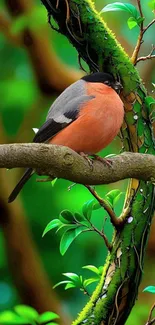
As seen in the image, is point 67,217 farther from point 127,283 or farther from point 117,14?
point 117,14

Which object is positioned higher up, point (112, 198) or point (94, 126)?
point (94, 126)

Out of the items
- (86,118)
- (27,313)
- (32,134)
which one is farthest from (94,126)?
(32,134)

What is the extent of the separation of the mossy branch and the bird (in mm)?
42

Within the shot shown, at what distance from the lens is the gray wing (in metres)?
0.96

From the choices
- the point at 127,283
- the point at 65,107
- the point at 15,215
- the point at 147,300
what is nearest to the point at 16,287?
the point at 15,215

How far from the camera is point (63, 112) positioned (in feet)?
3.21

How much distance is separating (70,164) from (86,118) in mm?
175

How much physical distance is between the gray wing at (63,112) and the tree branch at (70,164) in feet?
0.38

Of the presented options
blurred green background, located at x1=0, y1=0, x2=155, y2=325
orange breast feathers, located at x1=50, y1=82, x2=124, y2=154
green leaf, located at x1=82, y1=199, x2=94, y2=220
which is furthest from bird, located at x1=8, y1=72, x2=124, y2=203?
blurred green background, located at x1=0, y1=0, x2=155, y2=325

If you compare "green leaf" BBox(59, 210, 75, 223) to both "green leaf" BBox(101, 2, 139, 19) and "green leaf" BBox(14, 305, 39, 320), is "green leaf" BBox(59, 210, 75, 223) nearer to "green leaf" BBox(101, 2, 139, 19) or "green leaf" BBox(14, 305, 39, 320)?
"green leaf" BBox(14, 305, 39, 320)

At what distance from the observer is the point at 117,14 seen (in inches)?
74.6

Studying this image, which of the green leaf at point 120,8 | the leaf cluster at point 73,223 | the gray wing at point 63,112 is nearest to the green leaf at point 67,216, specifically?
the leaf cluster at point 73,223

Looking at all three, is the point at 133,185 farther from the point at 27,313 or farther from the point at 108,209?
the point at 27,313

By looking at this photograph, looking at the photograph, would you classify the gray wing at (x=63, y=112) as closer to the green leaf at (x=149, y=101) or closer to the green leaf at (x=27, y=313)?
the green leaf at (x=149, y=101)
